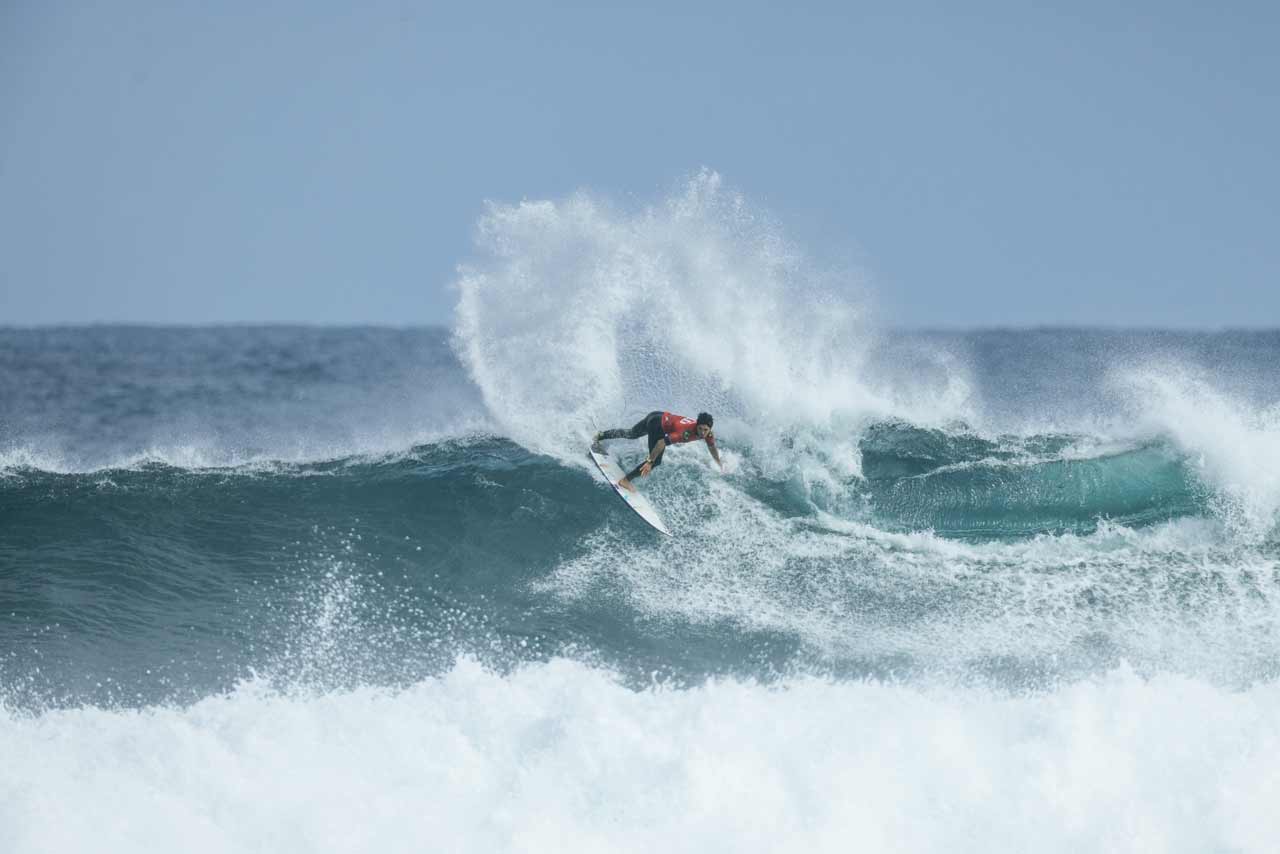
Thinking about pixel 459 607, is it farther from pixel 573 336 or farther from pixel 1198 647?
pixel 1198 647

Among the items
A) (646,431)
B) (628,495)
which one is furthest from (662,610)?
(646,431)

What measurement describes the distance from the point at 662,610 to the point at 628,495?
2.18 m

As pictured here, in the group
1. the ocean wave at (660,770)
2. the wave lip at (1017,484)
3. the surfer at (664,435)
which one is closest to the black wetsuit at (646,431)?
the surfer at (664,435)

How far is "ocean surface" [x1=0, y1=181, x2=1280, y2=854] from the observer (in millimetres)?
8344

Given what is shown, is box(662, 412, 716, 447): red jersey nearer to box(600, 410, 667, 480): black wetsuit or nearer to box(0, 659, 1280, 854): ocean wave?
box(600, 410, 667, 480): black wetsuit

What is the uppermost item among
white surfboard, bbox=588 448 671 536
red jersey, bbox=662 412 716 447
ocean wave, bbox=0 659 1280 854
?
red jersey, bbox=662 412 716 447

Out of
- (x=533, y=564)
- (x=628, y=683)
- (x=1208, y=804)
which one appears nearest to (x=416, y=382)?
(x=533, y=564)

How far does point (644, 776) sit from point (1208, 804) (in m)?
4.33

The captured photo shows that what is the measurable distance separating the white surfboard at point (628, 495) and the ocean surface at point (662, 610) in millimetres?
153

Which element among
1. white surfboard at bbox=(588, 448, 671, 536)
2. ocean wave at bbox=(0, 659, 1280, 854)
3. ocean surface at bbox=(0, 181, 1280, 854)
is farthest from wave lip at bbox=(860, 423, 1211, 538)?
ocean wave at bbox=(0, 659, 1280, 854)

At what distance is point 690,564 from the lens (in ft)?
37.2

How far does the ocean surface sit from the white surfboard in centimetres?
15

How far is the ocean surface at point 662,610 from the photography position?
27.4 feet

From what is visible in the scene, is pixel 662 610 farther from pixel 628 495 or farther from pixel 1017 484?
pixel 1017 484
